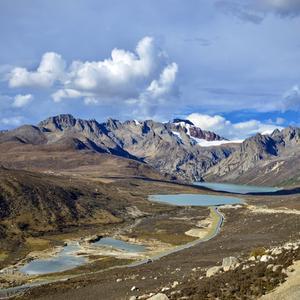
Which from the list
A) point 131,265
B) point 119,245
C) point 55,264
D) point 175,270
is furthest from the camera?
point 119,245

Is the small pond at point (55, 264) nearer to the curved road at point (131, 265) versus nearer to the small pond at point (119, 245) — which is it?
the curved road at point (131, 265)

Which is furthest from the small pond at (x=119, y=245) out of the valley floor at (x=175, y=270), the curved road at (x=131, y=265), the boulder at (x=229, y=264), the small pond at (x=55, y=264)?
the boulder at (x=229, y=264)

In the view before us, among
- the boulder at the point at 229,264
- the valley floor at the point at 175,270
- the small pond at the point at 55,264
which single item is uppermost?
the boulder at the point at 229,264

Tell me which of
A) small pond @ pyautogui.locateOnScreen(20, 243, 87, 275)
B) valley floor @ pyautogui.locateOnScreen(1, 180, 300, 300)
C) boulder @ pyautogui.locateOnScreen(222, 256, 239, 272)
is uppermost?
boulder @ pyautogui.locateOnScreen(222, 256, 239, 272)

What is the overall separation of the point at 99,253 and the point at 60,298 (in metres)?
48.8

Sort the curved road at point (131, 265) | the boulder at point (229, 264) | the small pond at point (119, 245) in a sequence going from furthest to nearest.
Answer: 1. the small pond at point (119, 245)
2. the curved road at point (131, 265)
3. the boulder at point (229, 264)

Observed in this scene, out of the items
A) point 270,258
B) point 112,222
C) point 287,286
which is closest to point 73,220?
point 112,222

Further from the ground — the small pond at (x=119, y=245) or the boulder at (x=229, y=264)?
the boulder at (x=229, y=264)

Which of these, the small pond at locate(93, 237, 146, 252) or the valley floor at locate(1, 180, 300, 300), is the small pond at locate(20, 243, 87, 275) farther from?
the small pond at locate(93, 237, 146, 252)

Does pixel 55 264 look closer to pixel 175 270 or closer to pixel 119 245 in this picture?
pixel 119 245

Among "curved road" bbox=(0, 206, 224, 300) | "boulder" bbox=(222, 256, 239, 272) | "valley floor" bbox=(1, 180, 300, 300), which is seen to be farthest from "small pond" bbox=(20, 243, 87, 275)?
"boulder" bbox=(222, 256, 239, 272)

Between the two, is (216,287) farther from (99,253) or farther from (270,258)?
(99,253)

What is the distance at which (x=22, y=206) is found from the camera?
166 m

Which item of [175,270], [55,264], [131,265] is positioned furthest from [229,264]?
[55,264]
